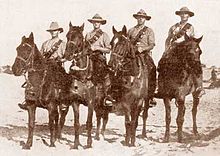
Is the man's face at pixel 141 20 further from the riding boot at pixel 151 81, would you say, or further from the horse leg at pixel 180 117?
the horse leg at pixel 180 117

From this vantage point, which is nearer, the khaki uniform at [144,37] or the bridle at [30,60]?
the bridle at [30,60]

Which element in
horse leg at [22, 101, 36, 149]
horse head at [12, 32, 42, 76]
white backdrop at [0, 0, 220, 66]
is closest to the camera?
horse head at [12, 32, 42, 76]

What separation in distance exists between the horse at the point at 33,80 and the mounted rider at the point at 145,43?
756 mm

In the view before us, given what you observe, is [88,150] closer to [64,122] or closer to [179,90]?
[64,122]

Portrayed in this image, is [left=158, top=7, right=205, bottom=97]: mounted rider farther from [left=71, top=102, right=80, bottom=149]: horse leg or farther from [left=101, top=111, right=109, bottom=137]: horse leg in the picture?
[left=71, top=102, right=80, bottom=149]: horse leg

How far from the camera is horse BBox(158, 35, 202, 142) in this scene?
11.2 ft

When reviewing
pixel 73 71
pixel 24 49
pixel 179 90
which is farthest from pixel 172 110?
pixel 24 49

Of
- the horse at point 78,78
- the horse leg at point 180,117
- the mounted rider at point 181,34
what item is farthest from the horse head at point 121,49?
the horse leg at point 180,117

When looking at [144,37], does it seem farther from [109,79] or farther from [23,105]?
[23,105]

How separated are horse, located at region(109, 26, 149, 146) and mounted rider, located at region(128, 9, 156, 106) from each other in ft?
0.17

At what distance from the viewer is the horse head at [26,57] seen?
3.28 meters

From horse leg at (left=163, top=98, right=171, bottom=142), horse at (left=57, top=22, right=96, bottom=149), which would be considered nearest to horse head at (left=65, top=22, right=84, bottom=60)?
horse at (left=57, top=22, right=96, bottom=149)

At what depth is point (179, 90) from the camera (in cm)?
344

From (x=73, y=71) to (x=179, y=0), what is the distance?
110cm
